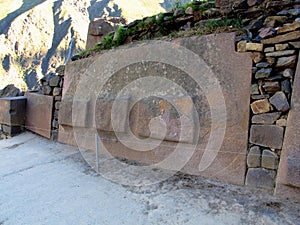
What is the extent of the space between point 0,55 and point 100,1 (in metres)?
12.1

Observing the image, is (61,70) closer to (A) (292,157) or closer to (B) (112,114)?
(B) (112,114)

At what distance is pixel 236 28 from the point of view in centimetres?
232

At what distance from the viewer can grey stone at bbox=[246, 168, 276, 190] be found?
1935 millimetres

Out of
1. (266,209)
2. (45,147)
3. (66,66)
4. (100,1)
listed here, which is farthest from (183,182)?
(100,1)

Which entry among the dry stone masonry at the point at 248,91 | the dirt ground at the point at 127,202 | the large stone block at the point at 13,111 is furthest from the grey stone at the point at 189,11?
the large stone block at the point at 13,111

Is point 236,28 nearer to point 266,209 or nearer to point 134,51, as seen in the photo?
point 134,51

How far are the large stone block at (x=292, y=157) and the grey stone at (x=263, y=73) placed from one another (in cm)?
20

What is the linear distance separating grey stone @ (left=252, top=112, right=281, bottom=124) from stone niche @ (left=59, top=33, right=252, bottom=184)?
80mm

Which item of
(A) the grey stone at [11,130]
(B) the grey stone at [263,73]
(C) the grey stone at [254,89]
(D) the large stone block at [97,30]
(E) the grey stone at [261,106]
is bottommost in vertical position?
(A) the grey stone at [11,130]

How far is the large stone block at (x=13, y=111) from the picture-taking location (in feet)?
14.1

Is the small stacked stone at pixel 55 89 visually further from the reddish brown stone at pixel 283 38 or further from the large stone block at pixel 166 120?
the reddish brown stone at pixel 283 38

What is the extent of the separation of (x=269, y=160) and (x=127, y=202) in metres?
1.21

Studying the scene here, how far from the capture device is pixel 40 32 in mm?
27219

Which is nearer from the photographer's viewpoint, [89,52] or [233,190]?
[233,190]
